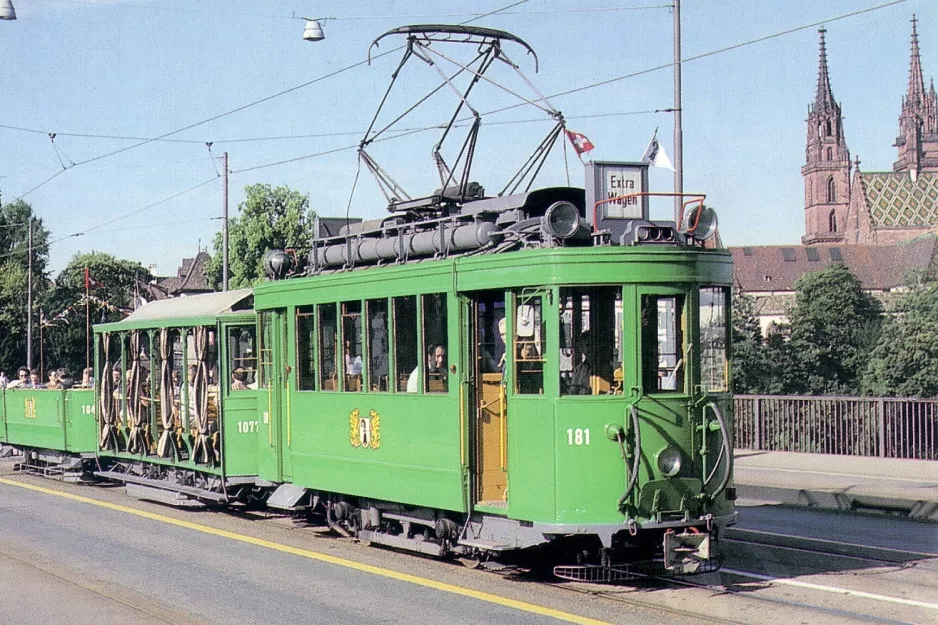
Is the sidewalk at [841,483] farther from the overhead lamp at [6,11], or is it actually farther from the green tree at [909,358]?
the green tree at [909,358]

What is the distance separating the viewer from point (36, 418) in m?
25.5

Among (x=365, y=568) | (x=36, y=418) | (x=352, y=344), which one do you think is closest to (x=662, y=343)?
(x=365, y=568)

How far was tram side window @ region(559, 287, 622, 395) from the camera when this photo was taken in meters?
11.1

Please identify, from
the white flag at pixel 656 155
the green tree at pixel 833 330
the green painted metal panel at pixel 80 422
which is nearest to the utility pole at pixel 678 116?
the white flag at pixel 656 155

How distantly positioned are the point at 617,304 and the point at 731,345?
54.4 inches

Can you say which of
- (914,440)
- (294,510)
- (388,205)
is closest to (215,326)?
(294,510)

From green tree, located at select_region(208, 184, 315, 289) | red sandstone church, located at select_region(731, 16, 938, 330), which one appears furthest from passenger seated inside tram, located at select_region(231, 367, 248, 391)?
red sandstone church, located at select_region(731, 16, 938, 330)

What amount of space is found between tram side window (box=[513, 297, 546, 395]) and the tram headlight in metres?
1.13

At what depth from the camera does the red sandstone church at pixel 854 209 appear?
154 metres

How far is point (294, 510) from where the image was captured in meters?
16.0

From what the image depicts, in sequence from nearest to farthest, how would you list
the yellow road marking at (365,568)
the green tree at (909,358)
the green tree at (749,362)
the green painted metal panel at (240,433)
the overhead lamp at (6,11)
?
the yellow road marking at (365,568) → the green painted metal panel at (240,433) → the overhead lamp at (6,11) → the green tree at (909,358) → the green tree at (749,362)

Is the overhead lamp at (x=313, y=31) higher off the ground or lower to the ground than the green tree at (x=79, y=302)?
higher

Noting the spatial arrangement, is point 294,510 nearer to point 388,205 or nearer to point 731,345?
point 388,205

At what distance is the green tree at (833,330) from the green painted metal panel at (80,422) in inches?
2353
